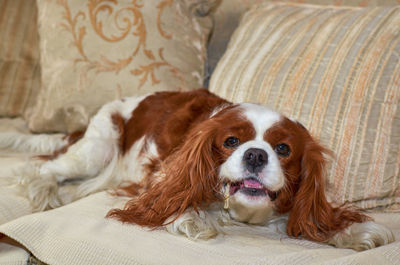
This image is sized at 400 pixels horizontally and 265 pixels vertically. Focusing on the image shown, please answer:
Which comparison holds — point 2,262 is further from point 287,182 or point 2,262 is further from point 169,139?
point 287,182

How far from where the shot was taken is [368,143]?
1.53m

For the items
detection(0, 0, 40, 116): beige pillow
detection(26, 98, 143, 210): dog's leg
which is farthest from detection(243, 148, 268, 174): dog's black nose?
detection(0, 0, 40, 116): beige pillow

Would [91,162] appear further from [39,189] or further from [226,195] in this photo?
[226,195]

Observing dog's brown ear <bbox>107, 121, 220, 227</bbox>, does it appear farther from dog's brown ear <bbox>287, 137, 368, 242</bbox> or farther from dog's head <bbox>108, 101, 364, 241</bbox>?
dog's brown ear <bbox>287, 137, 368, 242</bbox>

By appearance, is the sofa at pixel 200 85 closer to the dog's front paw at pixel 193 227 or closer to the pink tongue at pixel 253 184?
the dog's front paw at pixel 193 227

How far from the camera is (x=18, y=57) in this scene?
2555 mm

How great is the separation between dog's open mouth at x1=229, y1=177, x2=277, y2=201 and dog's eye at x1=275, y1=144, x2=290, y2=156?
0.11m

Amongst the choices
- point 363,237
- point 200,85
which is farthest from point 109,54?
point 363,237

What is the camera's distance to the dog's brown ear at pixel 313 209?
135 centimetres

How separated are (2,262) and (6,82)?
1.48 m

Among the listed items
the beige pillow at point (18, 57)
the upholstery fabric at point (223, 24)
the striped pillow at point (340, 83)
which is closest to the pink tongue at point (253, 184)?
the striped pillow at point (340, 83)

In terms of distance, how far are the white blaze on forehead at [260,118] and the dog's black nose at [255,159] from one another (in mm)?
92

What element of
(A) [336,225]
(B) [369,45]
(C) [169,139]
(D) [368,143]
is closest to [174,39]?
(C) [169,139]

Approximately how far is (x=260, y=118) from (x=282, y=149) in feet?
0.34
